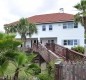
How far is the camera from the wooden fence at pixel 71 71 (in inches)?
470

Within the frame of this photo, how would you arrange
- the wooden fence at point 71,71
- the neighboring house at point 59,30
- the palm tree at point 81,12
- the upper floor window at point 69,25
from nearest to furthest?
1. the wooden fence at point 71,71
2. the palm tree at point 81,12
3. the neighboring house at point 59,30
4. the upper floor window at point 69,25

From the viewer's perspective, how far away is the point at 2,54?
1472 centimetres

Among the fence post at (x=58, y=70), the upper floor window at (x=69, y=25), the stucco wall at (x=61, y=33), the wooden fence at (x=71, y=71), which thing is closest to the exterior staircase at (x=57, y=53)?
the fence post at (x=58, y=70)

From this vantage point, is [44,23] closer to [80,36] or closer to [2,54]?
[80,36]

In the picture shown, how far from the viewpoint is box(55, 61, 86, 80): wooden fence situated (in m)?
11.9

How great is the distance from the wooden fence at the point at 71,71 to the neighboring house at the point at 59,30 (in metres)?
37.4

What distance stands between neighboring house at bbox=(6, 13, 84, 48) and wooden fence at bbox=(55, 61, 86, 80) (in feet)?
123

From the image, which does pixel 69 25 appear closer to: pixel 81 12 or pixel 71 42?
pixel 71 42

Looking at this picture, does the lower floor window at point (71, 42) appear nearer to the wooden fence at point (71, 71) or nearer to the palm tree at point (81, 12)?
the palm tree at point (81, 12)

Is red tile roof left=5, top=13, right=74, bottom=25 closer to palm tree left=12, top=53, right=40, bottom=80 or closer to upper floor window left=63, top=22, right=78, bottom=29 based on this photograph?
upper floor window left=63, top=22, right=78, bottom=29

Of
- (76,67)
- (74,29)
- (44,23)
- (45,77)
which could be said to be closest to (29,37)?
(44,23)

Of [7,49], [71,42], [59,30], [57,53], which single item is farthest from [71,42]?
[7,49]

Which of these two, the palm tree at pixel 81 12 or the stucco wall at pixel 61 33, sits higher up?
the palm tree at pixel 81 12

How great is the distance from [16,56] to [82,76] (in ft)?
13.1
